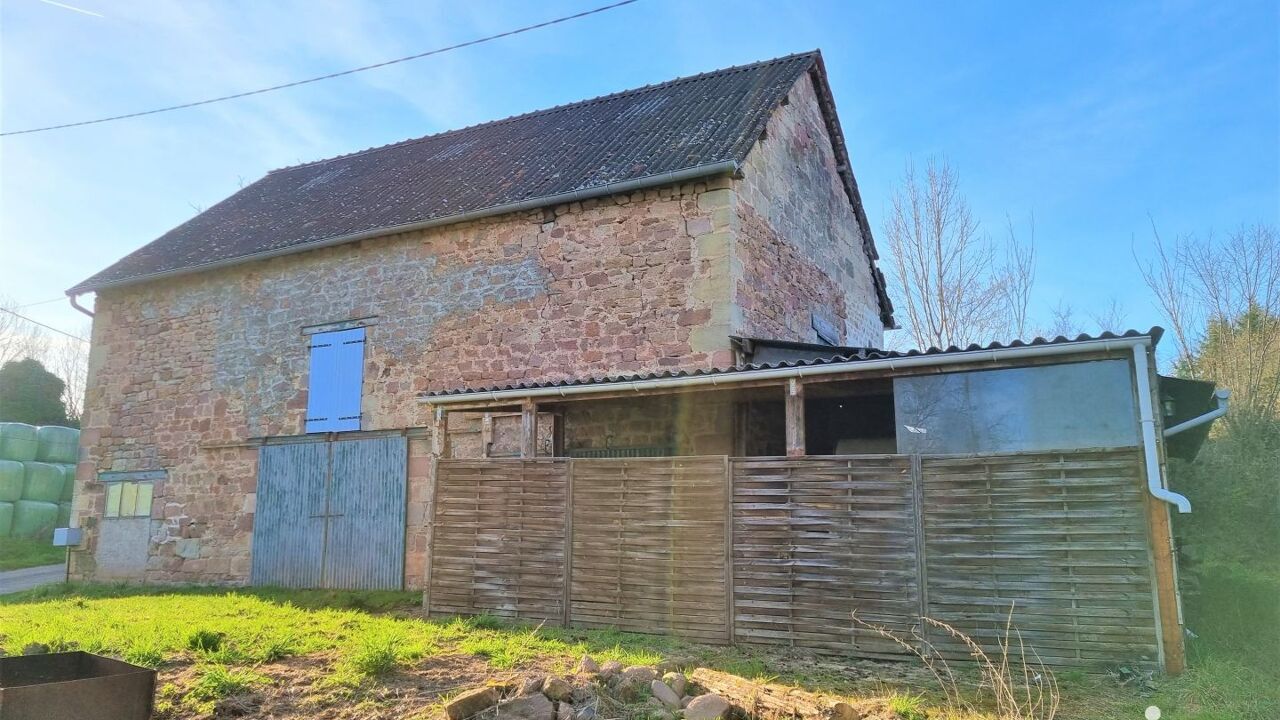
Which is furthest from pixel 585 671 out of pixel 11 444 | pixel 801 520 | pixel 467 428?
pixel 11 444

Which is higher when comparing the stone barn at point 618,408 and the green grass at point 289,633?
the stone barn at point 618,408

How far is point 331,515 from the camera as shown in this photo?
456 inches

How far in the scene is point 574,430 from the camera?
10328 mm

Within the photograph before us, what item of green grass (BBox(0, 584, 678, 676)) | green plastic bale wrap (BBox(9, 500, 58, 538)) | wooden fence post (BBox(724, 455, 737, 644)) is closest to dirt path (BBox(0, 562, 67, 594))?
green plastic bale wrap (BBox(9, 500, 58, 538))

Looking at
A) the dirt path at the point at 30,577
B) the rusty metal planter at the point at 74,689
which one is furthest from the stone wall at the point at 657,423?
the dirt path at the point at 30,577

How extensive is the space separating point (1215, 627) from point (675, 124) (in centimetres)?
870

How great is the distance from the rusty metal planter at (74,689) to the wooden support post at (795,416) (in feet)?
16.8

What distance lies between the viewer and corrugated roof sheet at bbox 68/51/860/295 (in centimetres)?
1101

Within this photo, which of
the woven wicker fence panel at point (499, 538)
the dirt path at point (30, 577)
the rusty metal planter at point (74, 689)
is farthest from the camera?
the dirt path at point (30, 577)

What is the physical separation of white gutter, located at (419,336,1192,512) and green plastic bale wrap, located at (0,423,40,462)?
18232 mm

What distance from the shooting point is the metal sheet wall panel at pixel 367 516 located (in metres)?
11.0

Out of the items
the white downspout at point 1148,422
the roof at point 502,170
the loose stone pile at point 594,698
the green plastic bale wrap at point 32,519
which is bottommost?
the loose stone pile at point 594,698

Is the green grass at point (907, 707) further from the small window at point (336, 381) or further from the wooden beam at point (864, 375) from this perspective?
the small window at point (336, 381)

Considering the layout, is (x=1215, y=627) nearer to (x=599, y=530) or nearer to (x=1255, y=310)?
(x=599, y=530)
